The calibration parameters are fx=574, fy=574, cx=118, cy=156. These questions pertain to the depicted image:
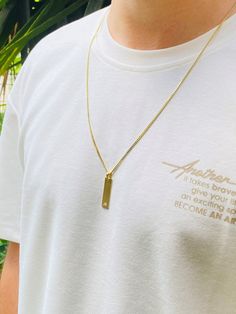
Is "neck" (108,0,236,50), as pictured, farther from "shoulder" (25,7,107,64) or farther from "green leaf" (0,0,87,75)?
"green leaf" (0,0,87,75)

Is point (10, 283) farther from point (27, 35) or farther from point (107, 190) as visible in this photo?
point (27, 35)

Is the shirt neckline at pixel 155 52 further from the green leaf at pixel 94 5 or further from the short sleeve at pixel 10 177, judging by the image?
the green leaf at pixel 94 5

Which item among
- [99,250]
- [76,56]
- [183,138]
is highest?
[76,56]

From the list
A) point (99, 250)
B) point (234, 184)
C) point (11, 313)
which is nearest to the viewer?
point (234, 184)

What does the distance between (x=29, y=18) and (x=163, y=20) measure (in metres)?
0.76

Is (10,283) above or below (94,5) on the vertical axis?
Result: below

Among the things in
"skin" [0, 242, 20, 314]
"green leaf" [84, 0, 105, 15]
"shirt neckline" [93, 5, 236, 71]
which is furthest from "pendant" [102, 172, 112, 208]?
"green leaf" [84, 0, 105, 15]

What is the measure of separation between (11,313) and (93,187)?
334mm

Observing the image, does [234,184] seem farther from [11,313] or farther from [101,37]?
[11,313]

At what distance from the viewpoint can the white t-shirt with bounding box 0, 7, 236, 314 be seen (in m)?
0.63

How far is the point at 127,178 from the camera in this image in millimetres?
686

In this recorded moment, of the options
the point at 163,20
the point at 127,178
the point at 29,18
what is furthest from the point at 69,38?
the point at 29,18

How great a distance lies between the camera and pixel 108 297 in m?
0.70

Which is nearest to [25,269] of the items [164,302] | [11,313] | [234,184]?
[11,313]
